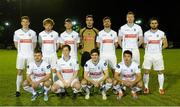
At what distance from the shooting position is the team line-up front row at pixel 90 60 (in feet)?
33.2

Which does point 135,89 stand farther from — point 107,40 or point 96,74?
point 107,40

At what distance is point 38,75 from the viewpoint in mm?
10234

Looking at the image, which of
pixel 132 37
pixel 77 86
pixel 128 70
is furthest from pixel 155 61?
pixel 77 86

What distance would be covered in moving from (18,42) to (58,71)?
1.52 m

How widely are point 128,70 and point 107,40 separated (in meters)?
1.30

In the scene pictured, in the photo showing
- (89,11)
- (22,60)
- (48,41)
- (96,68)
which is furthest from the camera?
(89,11)

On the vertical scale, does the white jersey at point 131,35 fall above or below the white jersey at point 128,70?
above

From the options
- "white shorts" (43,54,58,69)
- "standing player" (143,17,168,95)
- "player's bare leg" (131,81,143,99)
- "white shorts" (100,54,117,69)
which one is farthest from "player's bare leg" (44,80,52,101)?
"standing player" (143,17,168,95)

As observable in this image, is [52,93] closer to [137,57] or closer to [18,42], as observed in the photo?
[18,42]

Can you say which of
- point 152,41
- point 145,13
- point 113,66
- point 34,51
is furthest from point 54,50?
point 145,13

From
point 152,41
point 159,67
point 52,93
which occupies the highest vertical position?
point 152,41

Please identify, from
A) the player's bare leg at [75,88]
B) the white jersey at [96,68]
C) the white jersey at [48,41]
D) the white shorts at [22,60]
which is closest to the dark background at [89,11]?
the white jersey at [48,41]

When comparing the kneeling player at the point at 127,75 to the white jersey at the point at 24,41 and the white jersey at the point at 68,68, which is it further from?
the white jersey at the point at 24,41

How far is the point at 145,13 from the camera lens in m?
57.1
